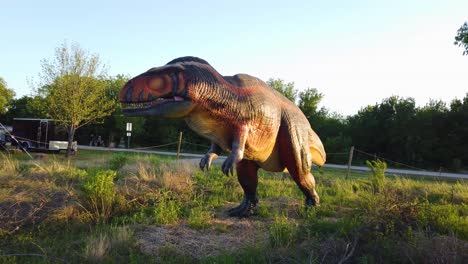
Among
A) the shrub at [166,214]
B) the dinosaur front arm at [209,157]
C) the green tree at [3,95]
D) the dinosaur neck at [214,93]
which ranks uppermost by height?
the green tree at [3,95]

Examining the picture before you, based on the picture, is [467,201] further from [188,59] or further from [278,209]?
[188,59]

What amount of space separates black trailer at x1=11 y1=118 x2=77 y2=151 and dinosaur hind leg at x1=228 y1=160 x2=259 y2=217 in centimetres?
1825

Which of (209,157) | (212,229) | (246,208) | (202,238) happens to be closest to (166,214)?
(212,229)

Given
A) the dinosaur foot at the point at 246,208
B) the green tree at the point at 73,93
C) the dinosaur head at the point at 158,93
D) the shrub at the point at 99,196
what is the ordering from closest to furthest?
the dinosaur head at the point at 158,93, the shrub at the point at 99,196, the dinosaur foot at the point at 246,208, the green tree at the point at 73,93

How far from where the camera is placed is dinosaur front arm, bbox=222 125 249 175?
159 inches

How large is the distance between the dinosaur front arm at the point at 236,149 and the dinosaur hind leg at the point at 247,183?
55.4 inches

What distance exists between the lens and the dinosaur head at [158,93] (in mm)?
3533

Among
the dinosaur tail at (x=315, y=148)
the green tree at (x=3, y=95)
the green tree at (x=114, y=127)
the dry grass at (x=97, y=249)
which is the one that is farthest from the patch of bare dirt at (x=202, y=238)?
the green tree at (x=3, y=95)

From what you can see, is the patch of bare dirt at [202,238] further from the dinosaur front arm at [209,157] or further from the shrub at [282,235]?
the dinosaur front arm at [209,157]

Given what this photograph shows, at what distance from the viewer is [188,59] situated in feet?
13.2

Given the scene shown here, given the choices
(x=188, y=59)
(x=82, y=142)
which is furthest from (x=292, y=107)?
(x=82, y=142)

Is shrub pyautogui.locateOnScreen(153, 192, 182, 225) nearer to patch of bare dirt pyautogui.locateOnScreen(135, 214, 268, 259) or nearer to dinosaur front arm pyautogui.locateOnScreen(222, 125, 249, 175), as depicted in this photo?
patch of bare dirt pyautogui.locateOnScreen(135, 214, 268, 259)

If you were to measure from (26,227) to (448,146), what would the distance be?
81.8 ft

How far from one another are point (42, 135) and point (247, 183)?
19913 millimetres
